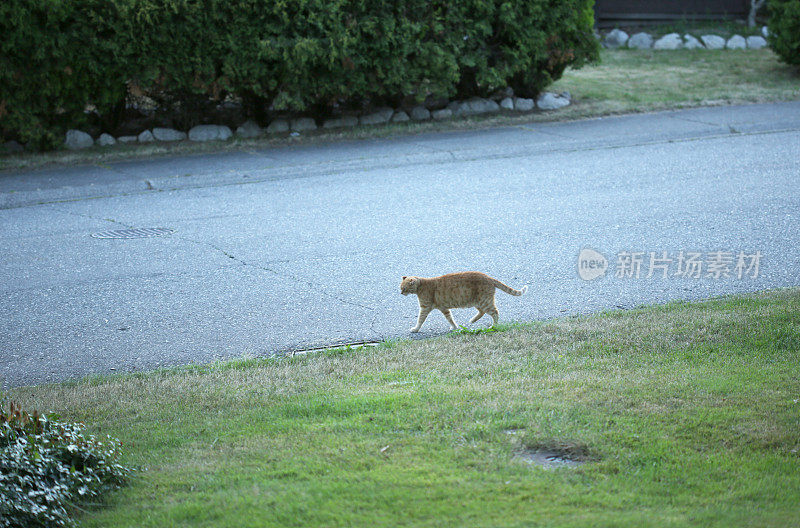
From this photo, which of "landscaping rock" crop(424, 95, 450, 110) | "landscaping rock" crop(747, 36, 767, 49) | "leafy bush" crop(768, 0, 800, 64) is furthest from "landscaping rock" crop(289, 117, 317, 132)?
"landscaping rock" crop(747, 36, 767, 49)

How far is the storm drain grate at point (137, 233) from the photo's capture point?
28.9 ft

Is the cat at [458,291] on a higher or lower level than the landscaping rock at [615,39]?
lower

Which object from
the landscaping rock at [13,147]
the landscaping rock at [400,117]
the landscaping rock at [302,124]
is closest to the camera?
the landscaping rock at [13,147]

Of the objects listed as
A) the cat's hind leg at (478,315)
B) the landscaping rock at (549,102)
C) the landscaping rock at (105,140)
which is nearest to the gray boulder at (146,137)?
the landscaping rock at (105,140)

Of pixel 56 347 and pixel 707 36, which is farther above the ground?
pixel 707 36

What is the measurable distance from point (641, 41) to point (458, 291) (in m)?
17.2

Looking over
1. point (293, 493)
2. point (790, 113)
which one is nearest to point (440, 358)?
point (293, 493)

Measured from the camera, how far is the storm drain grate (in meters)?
8.81

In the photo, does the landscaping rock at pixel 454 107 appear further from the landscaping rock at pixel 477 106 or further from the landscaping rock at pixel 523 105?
the landscaping rock at pixel 523 105

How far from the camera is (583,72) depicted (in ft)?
59.5

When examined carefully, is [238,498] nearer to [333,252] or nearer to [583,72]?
[333,252]

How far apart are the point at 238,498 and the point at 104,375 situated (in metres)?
2.42

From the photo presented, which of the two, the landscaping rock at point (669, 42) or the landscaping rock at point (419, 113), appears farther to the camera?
the landscaping rock at point (669, 42)

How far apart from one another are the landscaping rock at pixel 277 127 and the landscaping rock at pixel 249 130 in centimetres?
15
